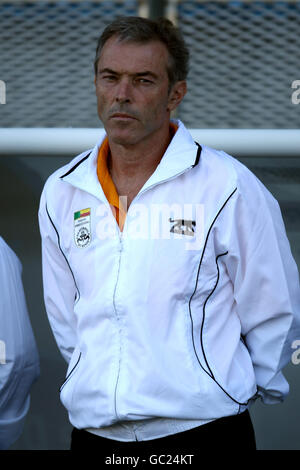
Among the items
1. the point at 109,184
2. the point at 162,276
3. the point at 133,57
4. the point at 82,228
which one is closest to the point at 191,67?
the point at 133,57

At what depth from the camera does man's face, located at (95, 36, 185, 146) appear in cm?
209

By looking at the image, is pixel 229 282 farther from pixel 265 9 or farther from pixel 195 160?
pixel 265 9

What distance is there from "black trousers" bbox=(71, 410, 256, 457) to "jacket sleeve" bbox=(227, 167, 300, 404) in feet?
0.49

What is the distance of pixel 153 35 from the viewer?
2164 mm

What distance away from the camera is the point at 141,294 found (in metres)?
1.99

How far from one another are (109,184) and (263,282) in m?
0.53

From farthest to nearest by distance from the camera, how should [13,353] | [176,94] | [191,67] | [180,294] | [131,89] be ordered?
[191,67] < [13,353] < [176,94] < [131,89] < [180,294]

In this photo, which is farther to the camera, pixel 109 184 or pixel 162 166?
pixel 109 184

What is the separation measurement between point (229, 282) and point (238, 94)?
895mm

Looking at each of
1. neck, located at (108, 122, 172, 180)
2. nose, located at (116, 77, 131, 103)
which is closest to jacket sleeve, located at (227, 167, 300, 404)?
neck, located at (108, 122, 172, 180)

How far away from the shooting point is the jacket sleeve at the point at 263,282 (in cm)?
206

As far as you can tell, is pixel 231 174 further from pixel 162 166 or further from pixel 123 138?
pixel 123 138

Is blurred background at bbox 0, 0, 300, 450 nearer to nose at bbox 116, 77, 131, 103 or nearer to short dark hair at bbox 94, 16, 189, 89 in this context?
short dark hair at bbox 94, 16, 189, 89
